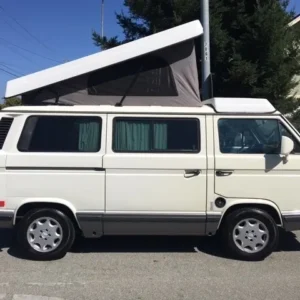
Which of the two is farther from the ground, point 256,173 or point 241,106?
point 241,106

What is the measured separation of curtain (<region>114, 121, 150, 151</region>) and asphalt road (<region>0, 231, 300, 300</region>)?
143 centimetres

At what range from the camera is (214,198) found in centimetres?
579

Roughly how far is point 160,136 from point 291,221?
195 centimetres

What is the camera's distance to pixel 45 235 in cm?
581

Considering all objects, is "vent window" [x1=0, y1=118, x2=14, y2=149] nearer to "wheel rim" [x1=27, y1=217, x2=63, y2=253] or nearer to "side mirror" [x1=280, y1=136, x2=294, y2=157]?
"wheel rim" [x1=27, y1=217, x2=63, y2=253]

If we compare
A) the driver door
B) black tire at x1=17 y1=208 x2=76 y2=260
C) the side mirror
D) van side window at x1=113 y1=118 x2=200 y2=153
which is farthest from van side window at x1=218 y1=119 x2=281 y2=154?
black tire at x1=17 y1=208 x2=76 y2=260

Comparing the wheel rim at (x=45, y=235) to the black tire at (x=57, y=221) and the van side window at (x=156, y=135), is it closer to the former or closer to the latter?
the black tire at (x=57, y=221)

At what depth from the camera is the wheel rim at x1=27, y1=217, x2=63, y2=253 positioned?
5797 mm

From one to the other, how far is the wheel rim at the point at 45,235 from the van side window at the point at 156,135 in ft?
4.03

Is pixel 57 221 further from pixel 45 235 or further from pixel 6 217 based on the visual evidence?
pixel 6 217

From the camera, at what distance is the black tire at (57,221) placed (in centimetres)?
576

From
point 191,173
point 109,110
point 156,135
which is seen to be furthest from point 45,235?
point 191,173

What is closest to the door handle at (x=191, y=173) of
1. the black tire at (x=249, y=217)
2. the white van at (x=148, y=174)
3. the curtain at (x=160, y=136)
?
the white van at (x=148, y=174)

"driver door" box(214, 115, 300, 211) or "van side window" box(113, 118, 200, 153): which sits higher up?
"van side window" box(113, 118, 200, 153)
